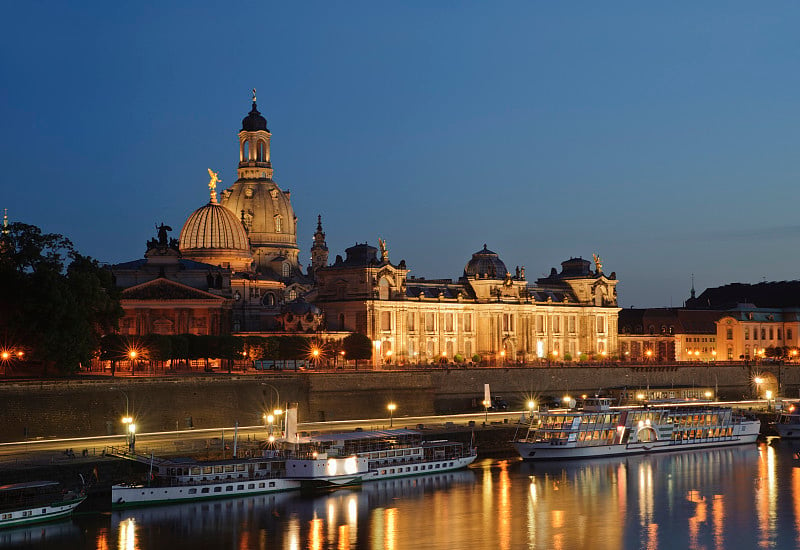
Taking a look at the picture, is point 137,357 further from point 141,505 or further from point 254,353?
point 141,505

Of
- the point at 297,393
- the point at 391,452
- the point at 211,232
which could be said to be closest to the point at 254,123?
the point at 211,232

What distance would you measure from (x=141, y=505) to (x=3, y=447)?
41.4ft

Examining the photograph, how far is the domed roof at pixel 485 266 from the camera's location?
423ft

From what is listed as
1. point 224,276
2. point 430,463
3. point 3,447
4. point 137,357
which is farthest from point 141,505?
point 224,276

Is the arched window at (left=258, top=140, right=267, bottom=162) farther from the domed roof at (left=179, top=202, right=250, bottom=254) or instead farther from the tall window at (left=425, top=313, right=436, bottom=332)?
the tall window at (left=425, top=313, right=436, bottom=332)

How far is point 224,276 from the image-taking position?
118 meters

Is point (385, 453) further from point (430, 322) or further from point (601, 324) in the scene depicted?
point (601, 324)

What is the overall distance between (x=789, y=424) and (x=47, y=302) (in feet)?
172

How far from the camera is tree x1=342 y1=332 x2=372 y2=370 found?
110 metres

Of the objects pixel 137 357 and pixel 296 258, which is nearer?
pixel 137 357

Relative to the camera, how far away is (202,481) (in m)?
61.4

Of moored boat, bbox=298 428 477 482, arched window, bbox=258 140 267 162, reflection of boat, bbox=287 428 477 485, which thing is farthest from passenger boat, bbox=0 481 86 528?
arched window, bbox=258 140 267 162

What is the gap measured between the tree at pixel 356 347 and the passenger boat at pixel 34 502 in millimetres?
53830

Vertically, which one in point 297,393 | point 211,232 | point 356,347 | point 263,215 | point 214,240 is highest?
point 263,215
